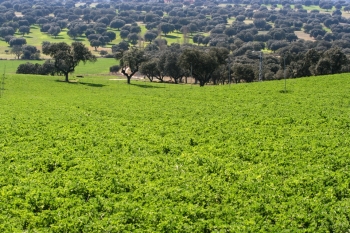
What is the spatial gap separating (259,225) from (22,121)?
24.6m

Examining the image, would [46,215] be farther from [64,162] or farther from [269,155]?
[269,155]

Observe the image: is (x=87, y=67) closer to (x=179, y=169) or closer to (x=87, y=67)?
(x=87, y=67)

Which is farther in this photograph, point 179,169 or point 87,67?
point 87,67

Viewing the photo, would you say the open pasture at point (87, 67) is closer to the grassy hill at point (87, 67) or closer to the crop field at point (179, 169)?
the grassy hill at point (87, 67)

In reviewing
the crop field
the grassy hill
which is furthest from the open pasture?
the crop field

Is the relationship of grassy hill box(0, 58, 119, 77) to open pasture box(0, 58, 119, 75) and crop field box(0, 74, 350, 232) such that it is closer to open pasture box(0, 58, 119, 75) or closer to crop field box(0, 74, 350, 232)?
open pasture box(0, 58, 119, 75)

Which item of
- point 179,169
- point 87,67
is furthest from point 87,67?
point 179,169

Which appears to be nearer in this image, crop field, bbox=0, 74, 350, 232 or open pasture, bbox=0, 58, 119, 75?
crop field, bbox=0, 74, 350, 232

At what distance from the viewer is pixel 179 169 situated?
2308 cm

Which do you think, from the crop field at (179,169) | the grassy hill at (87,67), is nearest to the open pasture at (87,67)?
the grassy hill at (87,67)

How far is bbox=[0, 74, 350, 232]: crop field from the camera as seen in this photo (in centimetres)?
1733

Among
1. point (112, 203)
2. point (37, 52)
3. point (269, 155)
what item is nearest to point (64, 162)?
point (112, 203)

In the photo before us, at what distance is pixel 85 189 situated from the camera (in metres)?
20.3

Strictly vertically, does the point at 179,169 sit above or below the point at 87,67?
below
